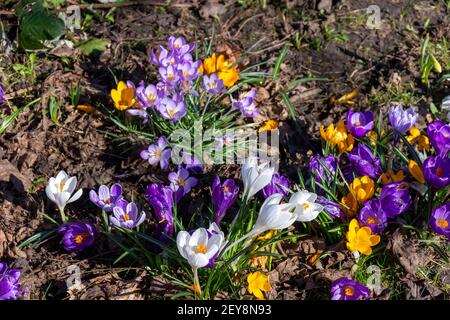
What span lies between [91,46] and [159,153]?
0.96 meters

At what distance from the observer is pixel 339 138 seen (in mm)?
2877

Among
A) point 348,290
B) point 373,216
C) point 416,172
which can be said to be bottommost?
point 348,290

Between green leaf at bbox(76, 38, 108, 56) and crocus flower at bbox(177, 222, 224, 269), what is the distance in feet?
5.49

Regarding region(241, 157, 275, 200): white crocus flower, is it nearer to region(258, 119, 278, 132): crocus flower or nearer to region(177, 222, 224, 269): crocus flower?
region(177, 222, 224, 269): crocus flower

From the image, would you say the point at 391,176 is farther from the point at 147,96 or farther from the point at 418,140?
the point at 147,96

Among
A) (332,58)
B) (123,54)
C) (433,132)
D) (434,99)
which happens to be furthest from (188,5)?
(433,132)

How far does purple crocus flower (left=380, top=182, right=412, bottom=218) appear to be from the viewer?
256 centimetres

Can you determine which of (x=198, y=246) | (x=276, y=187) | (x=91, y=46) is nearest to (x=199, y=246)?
(x=198, y=246)

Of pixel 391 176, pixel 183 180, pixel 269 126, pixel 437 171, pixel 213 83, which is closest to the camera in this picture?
pixel 437 171

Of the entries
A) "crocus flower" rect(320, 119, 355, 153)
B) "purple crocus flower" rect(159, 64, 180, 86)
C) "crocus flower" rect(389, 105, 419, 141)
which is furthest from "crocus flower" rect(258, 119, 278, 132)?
"crocus flower" rect(389, 105, 419, 141)

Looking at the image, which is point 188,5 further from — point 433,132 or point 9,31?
point 433,132

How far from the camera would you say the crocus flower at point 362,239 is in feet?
8.26

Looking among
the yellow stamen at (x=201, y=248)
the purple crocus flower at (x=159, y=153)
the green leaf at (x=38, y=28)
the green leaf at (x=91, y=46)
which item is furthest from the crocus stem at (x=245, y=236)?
the green leaf at (x=91, y=46)

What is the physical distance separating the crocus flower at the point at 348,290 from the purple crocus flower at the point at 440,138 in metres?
0.65
